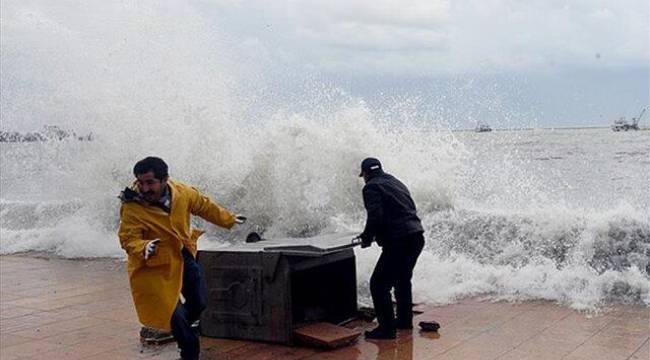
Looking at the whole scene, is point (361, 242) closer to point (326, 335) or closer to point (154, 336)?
point (326, 335)

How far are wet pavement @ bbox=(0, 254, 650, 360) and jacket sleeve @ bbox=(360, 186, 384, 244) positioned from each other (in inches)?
38.9

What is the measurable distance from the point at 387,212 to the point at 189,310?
7.05 feet

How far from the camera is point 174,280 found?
457 centimetres

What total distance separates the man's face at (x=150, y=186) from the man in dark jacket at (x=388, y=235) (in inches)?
85.7

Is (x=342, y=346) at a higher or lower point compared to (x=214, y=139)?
lower

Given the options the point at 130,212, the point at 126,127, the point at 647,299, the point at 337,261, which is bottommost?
the point at 647,299

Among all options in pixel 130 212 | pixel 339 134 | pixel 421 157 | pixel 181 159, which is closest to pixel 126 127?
pixel 181 159

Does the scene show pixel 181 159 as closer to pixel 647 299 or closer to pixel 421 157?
pixel 421 157

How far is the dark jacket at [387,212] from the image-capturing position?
6.03 metres

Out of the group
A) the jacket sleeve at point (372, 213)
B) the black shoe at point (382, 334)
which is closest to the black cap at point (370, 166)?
the jacket sleeve at point (372, 213)

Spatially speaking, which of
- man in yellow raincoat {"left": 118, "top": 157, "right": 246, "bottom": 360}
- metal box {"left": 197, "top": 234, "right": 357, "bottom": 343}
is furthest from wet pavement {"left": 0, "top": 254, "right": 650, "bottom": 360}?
man in yellow raincoat {"left": 118, "top": 157, "right": 246, "bottom": 360}

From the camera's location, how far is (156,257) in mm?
4465

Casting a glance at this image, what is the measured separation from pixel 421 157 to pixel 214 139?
4761 millimetres

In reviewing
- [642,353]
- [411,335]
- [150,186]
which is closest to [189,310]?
[150,186]
